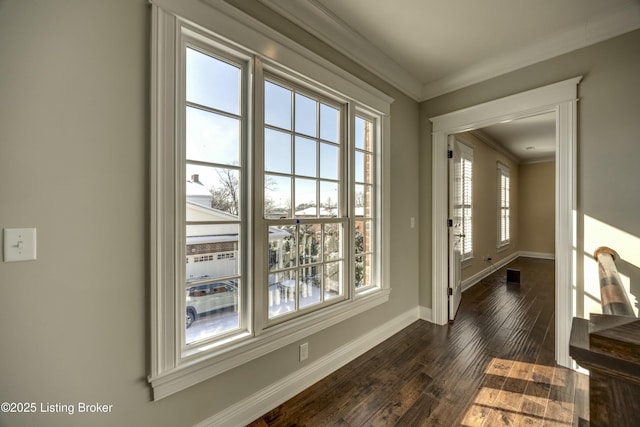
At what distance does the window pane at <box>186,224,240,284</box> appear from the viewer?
150 centimetres

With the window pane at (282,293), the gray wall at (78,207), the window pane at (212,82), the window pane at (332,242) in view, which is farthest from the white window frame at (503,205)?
the gray wall at (78,207)

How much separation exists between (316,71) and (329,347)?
2143mm

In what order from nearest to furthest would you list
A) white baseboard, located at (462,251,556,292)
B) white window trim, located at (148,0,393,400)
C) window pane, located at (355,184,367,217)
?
white window trim, located at (148,0,393,400), window pane, located at (355,184,367,217), white baseboard, located at (462,251,556,292)

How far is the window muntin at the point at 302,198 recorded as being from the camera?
1852mm

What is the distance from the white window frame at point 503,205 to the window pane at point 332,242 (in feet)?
17.4

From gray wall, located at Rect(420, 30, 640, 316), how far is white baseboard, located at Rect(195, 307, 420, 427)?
5.69 ft

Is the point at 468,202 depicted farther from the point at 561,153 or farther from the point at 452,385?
the point at 452,385

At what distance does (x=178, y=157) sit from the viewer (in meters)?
1.40

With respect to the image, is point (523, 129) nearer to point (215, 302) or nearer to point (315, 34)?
point (315, 34)

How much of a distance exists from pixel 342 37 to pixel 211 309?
7.32ft

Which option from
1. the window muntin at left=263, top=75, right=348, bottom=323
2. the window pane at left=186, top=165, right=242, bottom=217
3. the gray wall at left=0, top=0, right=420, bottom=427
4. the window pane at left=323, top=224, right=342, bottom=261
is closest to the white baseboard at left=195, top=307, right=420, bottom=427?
the gray wall at left=0, top=0, right=420, bottom=427

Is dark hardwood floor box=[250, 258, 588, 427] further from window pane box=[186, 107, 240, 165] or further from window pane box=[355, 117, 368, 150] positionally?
window pane box=[355, 117, 368, 150]

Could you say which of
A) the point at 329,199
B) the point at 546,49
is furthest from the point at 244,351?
the point at 546,49

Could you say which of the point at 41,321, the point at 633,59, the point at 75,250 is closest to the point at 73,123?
the point at 75,250
